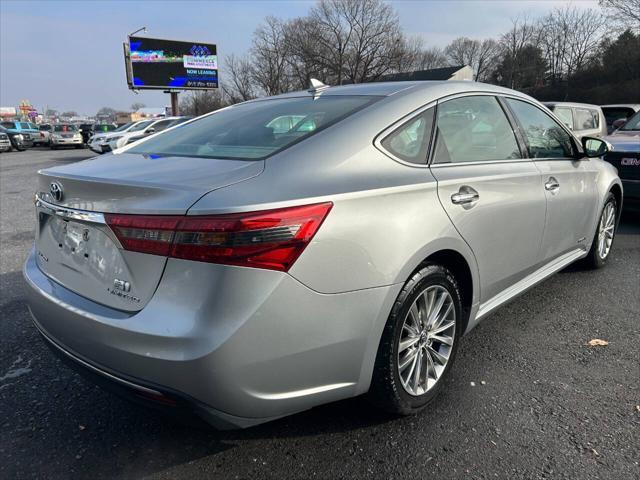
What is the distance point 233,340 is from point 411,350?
1.04 m

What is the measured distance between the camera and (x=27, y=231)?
21.8ft

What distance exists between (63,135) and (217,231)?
1359 inches

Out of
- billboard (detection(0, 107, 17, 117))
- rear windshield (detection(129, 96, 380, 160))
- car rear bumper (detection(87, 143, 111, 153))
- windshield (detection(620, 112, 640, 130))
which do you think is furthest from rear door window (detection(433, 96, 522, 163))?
billboard (detection(0, 107, 17, 117))

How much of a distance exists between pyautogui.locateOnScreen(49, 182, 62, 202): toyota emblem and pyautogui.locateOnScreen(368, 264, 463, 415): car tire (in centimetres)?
156

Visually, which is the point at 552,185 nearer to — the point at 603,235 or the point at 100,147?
the point at 603,235

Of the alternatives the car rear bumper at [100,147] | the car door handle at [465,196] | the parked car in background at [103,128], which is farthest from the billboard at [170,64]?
the car door handle at [465,196]

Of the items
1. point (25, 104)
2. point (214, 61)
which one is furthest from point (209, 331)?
point (25, 104)

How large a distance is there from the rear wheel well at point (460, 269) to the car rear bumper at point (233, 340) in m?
0.51

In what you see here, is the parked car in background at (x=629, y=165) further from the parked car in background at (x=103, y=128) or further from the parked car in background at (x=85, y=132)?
the parked car in background at (x=85, y=132)

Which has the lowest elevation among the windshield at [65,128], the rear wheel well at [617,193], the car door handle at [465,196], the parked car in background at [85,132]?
the parked car in background at [85,132]

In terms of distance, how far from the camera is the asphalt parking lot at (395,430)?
2.15 meters

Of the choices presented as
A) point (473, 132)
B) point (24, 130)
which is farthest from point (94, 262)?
point (24, 130)

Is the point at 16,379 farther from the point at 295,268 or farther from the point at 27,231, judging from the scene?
the point at 27,231

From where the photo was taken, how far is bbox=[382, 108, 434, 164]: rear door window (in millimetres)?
2328
